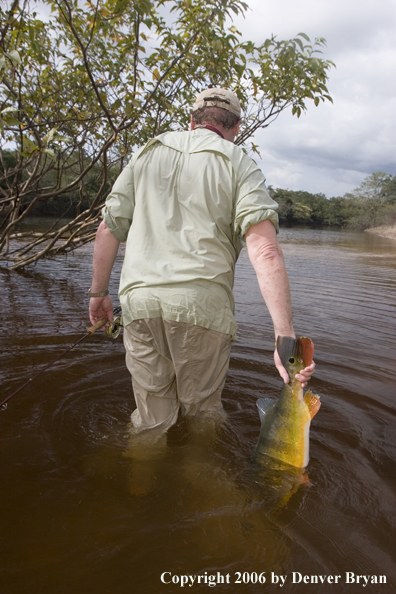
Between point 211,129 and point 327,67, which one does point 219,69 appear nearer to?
point 327,67

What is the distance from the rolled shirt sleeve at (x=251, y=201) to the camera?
2480 mm

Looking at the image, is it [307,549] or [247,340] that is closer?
[307,549]

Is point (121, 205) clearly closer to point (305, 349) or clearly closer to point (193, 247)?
point (193, 247)

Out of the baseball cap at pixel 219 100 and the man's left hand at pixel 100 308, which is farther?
the man's left hand at pixel 100 308

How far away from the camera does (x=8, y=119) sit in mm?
2607

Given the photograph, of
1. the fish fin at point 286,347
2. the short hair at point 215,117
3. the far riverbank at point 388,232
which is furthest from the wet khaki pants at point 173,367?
the far riverbank at point 388,232

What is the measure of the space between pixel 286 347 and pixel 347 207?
9611 cm

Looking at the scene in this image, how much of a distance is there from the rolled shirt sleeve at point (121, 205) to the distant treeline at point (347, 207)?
74222mm

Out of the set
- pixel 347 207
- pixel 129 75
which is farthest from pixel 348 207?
pixel 129 75

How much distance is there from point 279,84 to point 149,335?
23.2 feet

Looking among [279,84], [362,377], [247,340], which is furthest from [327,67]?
[362,377]

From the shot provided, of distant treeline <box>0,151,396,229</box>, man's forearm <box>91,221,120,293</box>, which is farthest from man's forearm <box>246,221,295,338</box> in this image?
distant treeline <box>0,151,396,229</box>

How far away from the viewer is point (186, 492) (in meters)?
2.71

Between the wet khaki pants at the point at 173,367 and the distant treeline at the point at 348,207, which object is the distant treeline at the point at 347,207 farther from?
the wet khaki pants at the point at 173,367
